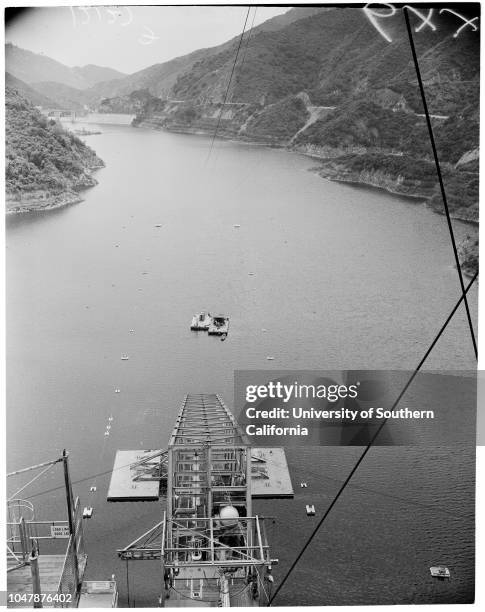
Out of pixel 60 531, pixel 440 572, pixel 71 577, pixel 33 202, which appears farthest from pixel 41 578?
pixel 33 202

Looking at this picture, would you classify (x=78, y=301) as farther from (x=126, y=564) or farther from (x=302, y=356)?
(x=126, y=564)

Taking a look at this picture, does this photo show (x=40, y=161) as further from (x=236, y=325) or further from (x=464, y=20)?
(x=464, y=20)

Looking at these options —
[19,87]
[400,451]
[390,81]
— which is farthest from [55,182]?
[400,451]

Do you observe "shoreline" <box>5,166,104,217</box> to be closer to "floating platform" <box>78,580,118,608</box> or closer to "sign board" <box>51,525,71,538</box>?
"sign board" <box>51,525,71,538</box>

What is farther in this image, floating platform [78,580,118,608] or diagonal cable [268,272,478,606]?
diagonal cable [268,272,478,606]

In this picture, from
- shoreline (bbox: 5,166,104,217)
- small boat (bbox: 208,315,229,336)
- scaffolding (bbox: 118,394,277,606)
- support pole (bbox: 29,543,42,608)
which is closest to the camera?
support pole (bbox: 29,543,42,608)

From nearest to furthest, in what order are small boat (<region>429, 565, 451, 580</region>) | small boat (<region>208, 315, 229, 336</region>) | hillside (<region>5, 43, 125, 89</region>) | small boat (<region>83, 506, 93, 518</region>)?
small boat (<region>429, 565, 451, 580</region>), hillside (<region>5, 43, 125, 89</region>), small boat (<region>83, 506, 93, 518</region>), small boat (<region>208, 315, 229, 336</region>)

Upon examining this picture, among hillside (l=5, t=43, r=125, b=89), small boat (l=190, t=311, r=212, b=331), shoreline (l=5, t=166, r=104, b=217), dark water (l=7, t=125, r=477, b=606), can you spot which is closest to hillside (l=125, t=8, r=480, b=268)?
dark water (l=7, t=125, r=477, b=606)
